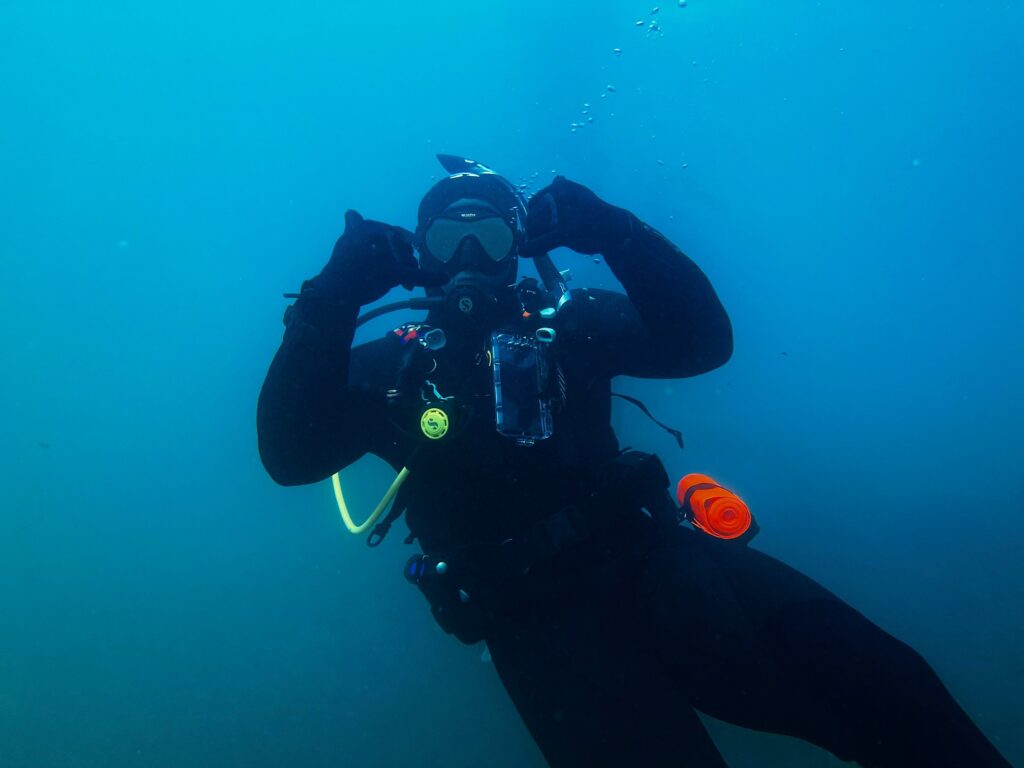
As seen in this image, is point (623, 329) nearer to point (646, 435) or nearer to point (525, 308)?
point (525, 308)

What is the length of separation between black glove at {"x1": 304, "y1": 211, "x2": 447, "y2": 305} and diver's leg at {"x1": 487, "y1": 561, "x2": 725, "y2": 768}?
1.71 meters

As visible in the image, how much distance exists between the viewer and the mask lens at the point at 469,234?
3.10m

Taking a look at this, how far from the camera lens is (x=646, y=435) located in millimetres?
11023

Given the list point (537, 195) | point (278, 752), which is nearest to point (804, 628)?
point (537, 195)

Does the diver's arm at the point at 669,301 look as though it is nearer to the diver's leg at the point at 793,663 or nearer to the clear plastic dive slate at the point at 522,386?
the clear plastic dive slate at the point at 522,386

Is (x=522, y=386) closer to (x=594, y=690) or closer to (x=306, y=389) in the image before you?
(x=306, y=389)

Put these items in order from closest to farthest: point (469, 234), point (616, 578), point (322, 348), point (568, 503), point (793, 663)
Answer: point (793, 663), point (322, 348), point (616, 578), point (568, 503), point (469, 234)

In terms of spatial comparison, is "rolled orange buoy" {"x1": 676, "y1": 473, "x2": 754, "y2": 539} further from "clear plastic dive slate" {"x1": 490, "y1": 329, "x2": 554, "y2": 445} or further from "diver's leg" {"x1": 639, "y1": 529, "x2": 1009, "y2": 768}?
"clear plastic dive slate" {"x1": 490, "y1": 329, "x2": 554, "y2": 445}

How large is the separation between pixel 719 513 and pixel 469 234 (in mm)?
2085

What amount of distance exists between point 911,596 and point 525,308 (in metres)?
13.7

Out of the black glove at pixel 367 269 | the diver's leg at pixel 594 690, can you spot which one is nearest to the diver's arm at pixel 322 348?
the black glove at pixel 367 269

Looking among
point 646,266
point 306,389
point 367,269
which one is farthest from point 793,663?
point 367,269

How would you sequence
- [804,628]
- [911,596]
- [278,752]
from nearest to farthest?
[804,628], [278,752], [911,596]

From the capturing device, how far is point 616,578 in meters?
2.73
